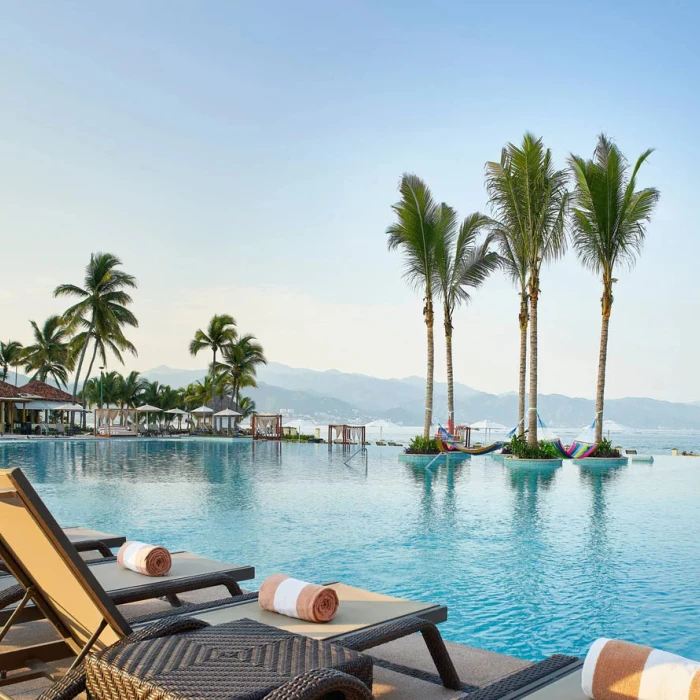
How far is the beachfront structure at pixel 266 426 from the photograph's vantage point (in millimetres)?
29156

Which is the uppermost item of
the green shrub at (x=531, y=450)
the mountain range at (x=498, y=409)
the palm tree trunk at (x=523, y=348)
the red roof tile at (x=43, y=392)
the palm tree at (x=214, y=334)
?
the palm tree at (x=214, y=334)

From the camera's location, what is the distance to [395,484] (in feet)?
42.0

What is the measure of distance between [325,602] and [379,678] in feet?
1.29

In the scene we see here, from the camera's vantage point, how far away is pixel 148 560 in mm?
3502

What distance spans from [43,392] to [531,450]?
25.7 m

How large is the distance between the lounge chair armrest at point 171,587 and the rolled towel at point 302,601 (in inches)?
16.8

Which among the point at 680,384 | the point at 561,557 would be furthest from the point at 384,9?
the point at 680,384

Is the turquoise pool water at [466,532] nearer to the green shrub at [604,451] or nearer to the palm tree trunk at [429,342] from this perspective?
the green shrub at [604,451]

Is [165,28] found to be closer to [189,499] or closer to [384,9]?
[384,9]

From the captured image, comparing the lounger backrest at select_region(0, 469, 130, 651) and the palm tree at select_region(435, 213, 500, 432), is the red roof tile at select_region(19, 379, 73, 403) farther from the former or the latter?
the lounger backrest at select_region(0, 469, 130, 651)

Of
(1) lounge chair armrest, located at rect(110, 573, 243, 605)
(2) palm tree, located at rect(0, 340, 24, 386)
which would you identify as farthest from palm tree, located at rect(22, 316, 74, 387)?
(1) lounge chair armrest, located at rect(110, 573, 243, 605)

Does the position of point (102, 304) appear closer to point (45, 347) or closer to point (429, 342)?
point (45, 347)

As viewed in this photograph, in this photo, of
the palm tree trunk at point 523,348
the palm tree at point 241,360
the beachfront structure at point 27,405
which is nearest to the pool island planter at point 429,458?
the palm tree trunk at point 523,348

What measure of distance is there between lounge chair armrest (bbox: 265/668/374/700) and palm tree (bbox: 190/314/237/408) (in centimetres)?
3620
